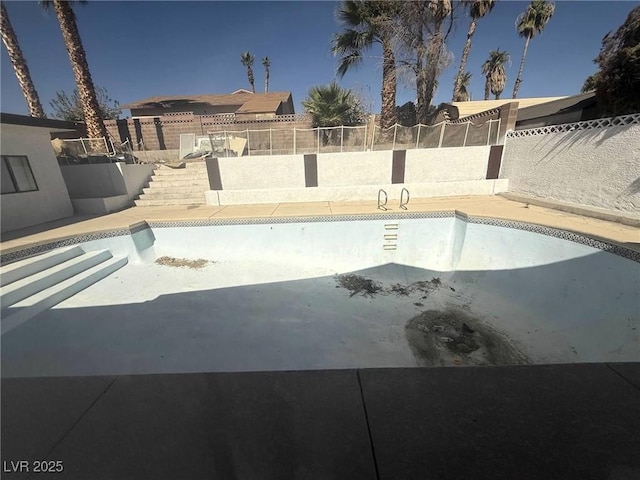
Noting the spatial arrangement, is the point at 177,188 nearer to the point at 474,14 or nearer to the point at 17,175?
the point at 17,175

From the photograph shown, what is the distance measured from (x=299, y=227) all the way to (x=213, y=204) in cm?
455

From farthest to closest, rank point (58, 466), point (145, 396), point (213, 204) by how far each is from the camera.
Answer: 1. point (213, 204)
2. point (145, 396)
3. point (58, 466)

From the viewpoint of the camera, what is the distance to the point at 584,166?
23.4 feet

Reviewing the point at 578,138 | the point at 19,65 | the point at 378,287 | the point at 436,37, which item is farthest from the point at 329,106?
the point at 19,65

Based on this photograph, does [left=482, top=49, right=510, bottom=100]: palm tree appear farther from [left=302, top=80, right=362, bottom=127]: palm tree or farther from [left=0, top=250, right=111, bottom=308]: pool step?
[left=0, top=250, right=111, bottom=308]: pool step

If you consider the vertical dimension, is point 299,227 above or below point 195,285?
above

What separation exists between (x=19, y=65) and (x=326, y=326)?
18.0m

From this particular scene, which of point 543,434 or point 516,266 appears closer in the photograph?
point 543,434

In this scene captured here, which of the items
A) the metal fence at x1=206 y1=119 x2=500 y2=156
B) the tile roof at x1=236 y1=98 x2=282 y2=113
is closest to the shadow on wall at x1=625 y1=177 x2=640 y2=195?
the metal fence at x1=206 y1=119 x2=500 y2=156

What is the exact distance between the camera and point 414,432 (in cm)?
129

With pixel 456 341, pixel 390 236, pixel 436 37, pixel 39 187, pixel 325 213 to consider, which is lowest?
pixel 456 341

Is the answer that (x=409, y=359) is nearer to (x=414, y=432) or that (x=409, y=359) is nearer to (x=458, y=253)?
(x=414, y=432)

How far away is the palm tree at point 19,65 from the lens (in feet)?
35.7

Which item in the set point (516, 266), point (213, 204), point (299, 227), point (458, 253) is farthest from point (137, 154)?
point (516, 266)
